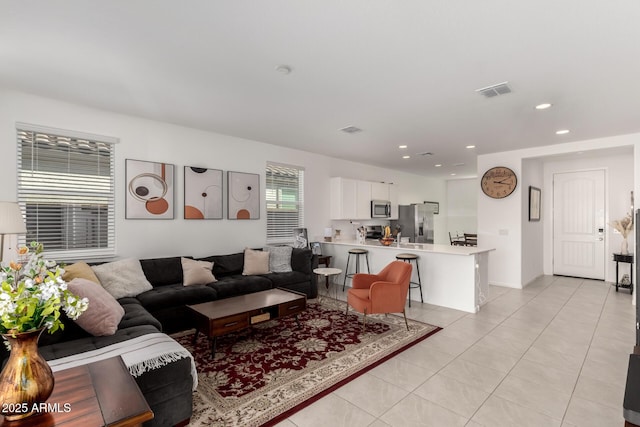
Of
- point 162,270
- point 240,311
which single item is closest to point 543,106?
point 240,311

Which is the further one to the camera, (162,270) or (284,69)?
(162,270)

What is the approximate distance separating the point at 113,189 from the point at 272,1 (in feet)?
10.7

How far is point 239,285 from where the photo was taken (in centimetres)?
414

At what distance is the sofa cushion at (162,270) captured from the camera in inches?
154

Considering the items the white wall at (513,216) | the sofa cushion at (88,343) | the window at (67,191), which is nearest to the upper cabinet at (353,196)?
the white wall at (513,216)

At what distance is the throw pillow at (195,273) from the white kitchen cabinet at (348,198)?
10.3ft

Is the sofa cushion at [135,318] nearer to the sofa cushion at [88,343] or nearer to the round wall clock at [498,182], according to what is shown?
the sofa cushion at [88,343]

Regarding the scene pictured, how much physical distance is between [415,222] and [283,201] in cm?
389

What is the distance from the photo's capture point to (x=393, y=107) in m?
3.64

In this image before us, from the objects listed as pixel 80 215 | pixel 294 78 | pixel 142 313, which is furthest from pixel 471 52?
pixel 80 215

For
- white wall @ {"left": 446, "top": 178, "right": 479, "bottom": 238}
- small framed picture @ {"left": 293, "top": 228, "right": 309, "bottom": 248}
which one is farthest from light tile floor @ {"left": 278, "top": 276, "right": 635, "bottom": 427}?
white wall @ {"left": 446, "top": 178, "right": 479, "bottom": 238}

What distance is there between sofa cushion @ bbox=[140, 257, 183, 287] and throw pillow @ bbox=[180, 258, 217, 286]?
0.27 feet

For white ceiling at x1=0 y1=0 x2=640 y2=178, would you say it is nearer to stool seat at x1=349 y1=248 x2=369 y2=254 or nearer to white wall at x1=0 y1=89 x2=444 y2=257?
white wall at x1=0 y1=89 x2=444 y2=257

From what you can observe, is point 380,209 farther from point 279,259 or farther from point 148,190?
point 148,190
